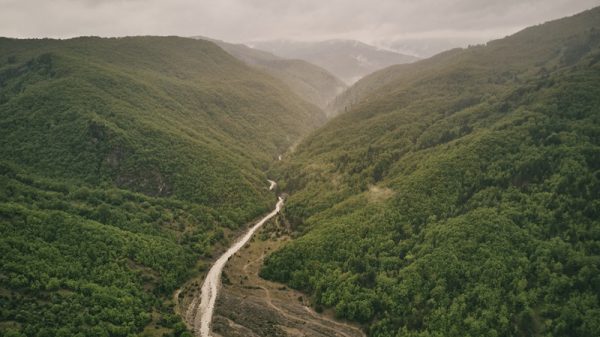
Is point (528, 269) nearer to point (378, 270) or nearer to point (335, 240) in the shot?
point (378, 270)

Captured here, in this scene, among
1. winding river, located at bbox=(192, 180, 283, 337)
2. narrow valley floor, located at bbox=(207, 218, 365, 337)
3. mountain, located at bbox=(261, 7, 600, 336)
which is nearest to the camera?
mountain, located at bbox=(261, 7, 600, 336)

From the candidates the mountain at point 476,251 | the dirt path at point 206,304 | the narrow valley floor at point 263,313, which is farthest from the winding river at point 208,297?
the mountain at point 476,251

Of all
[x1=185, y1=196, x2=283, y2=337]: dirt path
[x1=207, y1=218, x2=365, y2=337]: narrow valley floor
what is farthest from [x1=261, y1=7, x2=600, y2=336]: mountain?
[x1=185, y1=196, x2=283, y2=337]: dirt path

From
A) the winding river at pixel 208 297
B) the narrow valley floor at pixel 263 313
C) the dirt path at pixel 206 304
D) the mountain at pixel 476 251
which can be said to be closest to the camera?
the mountain at pixel 476 251

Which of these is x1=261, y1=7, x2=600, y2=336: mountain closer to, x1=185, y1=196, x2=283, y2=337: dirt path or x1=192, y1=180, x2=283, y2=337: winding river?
x1=192, y1=180, x2=283, y2=337: winding river

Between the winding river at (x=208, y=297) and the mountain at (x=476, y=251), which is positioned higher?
the mountain at (x=476, y=251)

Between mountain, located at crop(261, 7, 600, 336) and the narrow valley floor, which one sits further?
the narrow valley floor

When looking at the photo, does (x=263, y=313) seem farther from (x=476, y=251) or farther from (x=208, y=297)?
(x=476, y=251)

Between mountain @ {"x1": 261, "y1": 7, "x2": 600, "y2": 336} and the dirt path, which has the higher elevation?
mountain @ {"x1": 261, "y1": 7, "x2": 600, "y2": 336}

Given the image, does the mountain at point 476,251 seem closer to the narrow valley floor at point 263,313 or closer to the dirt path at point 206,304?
the narrow valley floor at point 263,313

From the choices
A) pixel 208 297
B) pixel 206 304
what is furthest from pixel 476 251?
pixel 208 297

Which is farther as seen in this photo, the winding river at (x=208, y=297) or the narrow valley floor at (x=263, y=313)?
the winding river at (x=208, y=297)

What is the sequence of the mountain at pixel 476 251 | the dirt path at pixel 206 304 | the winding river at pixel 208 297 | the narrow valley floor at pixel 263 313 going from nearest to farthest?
the mountain at pixel 476 251, the narrow valley floor at pixel 263 313, the winding river at pixel 208 297, the dirt path at pixel 206 304
